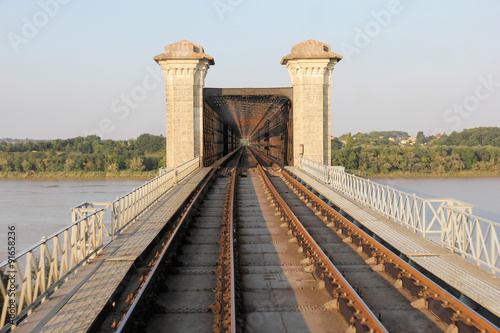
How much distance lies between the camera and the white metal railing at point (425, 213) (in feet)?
23.2

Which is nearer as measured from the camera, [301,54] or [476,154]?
[301,54]

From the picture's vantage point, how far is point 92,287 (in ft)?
20.1

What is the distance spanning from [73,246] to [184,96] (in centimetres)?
1852

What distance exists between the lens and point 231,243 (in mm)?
8367

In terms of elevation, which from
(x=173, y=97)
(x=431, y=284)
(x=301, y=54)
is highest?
(x=301, y=54)

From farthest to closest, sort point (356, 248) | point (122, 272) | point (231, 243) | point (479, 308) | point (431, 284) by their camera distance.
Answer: point (356, 248), point (231, 243), point (122, 272), point (431, 284), point (479, 308)

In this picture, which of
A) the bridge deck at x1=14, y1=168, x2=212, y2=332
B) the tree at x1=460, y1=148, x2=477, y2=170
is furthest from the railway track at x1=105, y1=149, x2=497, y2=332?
the tree at x1=460, y1=148, x2=477, y2=170

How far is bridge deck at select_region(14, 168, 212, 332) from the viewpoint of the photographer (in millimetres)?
4973

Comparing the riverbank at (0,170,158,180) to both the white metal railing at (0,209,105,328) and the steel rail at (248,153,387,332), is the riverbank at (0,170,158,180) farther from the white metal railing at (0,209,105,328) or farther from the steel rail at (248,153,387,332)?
the steel rail at (248,153,387,332)

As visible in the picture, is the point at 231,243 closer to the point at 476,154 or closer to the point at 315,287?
the point at 315,287

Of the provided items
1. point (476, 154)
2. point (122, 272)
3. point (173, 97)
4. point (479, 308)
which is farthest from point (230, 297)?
point (476, 154)

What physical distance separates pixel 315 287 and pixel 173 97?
66.2ft

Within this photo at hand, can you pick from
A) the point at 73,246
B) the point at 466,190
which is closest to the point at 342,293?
the point at 73,246

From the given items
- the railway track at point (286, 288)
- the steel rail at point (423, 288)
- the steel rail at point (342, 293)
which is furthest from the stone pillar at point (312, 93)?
the steel rail at point (342, 293)
